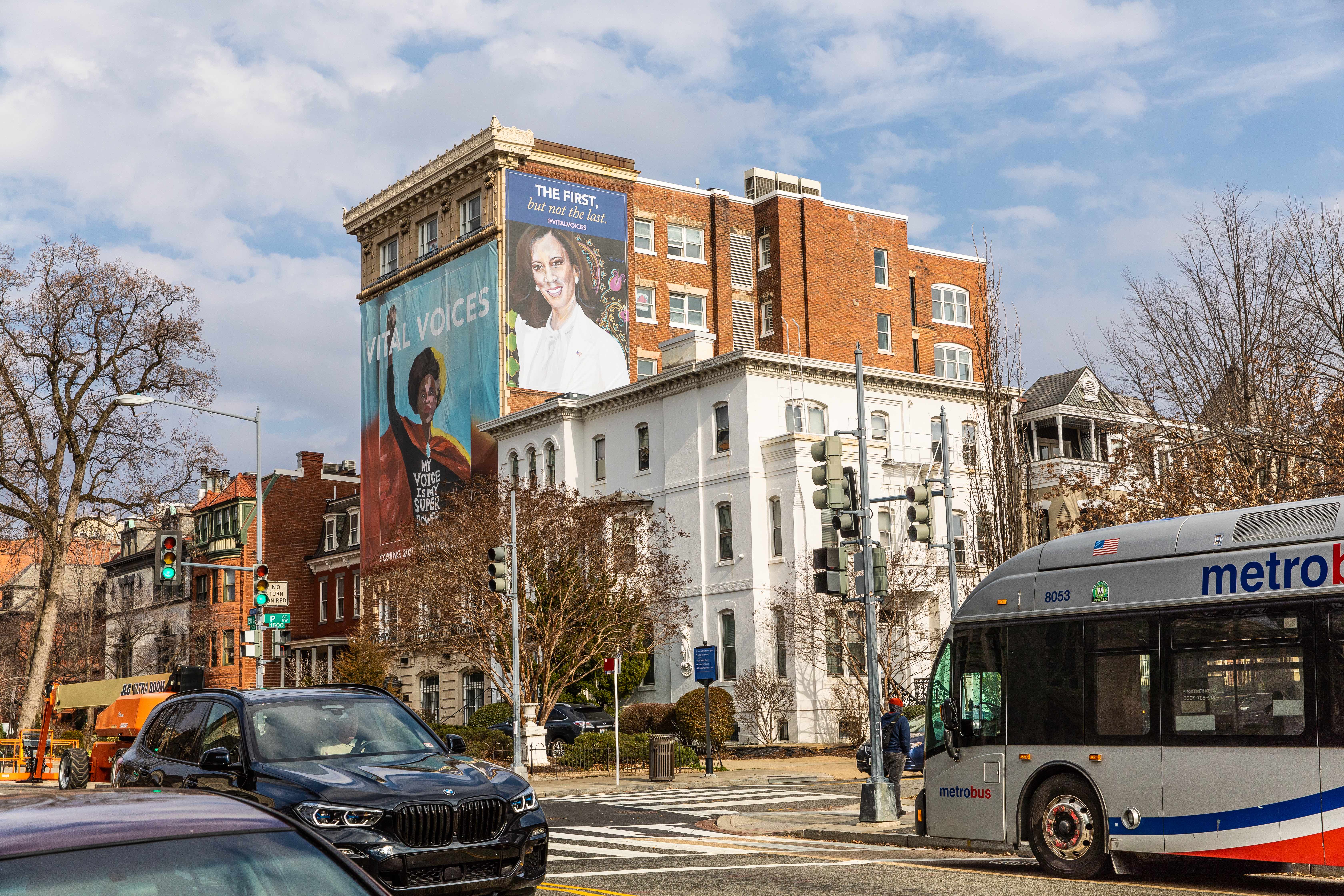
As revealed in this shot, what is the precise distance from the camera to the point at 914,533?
23984 millimetres

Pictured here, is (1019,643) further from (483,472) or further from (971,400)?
(483,472)

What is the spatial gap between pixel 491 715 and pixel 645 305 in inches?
858

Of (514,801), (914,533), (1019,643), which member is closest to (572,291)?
(914,533)

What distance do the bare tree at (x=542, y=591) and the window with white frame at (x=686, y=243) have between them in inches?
728

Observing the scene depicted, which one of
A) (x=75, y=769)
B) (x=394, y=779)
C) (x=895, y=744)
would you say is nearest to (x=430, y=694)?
(x=75, y=769)

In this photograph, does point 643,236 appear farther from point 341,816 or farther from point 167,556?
point 341,816

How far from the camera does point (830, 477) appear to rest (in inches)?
789

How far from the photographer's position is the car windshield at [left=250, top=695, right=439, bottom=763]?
33.9 feet

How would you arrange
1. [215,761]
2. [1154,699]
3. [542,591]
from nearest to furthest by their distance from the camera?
1. [215,761]
2. [1154,699]
3. [542,591]

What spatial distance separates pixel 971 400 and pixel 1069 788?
131ft

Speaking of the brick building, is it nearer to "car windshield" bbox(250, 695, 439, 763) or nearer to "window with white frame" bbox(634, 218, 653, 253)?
"window with white frame" bbox(634, 218, 653, 253)

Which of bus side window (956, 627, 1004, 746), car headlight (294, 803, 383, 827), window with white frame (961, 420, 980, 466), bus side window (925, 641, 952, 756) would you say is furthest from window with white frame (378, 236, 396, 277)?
car headlight (294, 803, 383, 827)

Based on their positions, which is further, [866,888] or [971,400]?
[971,400]

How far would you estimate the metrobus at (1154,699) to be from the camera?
37.8 ft
